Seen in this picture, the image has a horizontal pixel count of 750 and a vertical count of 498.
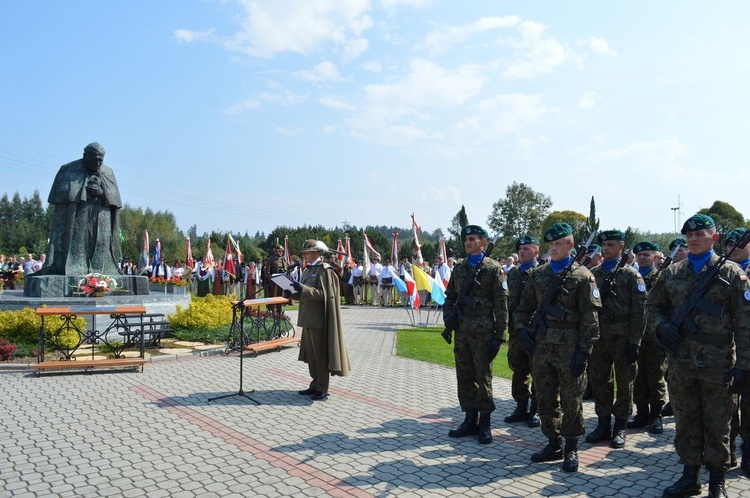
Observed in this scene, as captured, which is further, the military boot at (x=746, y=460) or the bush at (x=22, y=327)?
the bush at (x=22, y=327)

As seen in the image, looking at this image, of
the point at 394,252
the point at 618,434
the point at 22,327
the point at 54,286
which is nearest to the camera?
the point at 618,434

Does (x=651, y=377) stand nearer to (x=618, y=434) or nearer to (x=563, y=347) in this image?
(x=618, y=434)

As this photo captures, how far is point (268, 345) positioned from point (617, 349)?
A: 22.6ft

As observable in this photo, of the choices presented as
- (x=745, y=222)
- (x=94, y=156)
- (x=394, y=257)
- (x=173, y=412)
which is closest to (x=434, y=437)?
(x=173, y=412)

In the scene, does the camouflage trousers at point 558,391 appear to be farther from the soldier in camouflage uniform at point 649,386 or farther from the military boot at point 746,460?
the soldier in camouflage uniform at point 649,386

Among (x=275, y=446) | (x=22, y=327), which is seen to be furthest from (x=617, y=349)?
(x=22, y=327)

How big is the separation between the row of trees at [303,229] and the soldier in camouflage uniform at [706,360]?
48.6m

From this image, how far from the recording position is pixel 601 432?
19.2ft

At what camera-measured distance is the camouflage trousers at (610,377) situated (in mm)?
5883

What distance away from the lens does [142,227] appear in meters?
73.8

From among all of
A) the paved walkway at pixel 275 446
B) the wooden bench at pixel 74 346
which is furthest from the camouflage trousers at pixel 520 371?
the wooden bench at pixel 74 346

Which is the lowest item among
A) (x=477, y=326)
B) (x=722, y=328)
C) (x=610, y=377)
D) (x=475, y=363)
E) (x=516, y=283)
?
(x=610, y=377)

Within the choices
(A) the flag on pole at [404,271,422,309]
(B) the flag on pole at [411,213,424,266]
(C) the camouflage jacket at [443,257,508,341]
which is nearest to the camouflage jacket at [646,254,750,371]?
(C) the camouflage jacket at [443,257,508,341]

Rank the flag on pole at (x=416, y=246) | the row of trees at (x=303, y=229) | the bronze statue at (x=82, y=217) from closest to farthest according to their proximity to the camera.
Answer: the bronze statue at (x=82, y=217) → the flag on pole at (x=416, y=246) → the row of trees at (x=303, y=229)
